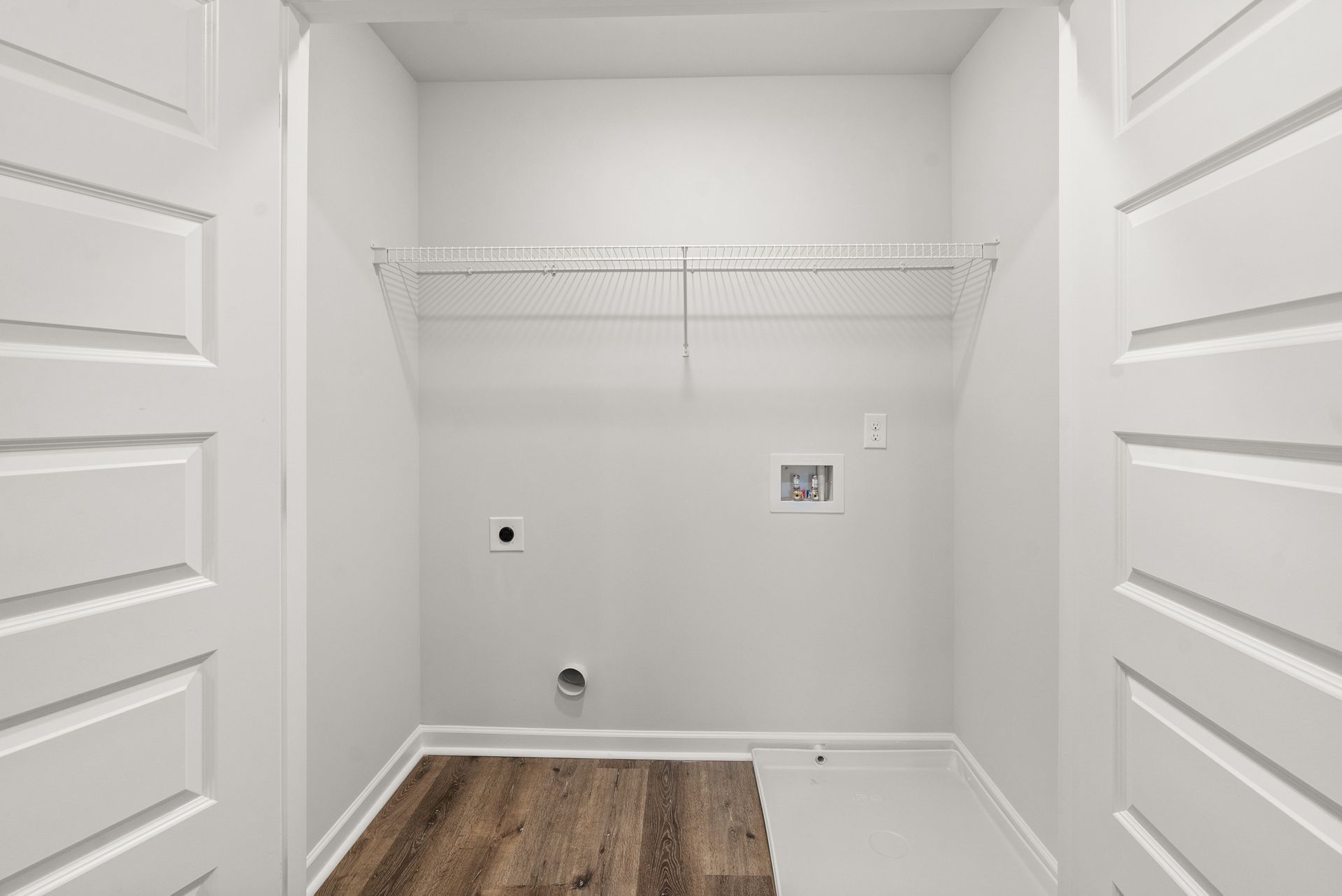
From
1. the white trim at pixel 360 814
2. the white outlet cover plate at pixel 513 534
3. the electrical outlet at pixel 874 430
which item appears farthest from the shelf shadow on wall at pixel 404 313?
the electrical outlet at pixel 874 430

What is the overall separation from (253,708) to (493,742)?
1.46m

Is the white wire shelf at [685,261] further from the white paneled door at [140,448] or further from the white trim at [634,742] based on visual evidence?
the white trim at [634,742]

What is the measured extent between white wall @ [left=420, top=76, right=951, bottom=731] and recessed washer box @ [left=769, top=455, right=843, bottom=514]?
0.05 meters

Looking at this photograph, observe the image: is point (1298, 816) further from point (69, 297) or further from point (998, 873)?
point (69, 297)

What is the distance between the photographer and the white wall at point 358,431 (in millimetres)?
1611

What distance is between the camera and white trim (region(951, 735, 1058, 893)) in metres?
1.55

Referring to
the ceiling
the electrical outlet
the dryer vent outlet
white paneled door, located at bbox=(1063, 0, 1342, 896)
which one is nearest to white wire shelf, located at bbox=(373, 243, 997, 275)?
the electrical outlet

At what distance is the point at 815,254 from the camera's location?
2146 mm

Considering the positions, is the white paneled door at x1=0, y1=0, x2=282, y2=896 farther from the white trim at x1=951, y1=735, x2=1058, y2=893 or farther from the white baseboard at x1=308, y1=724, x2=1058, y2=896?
the white trim at x1=951, y1=735, x2=1058, y2=893

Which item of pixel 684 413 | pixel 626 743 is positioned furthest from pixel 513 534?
pixel 626 743

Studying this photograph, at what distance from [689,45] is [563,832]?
2545 millimetres

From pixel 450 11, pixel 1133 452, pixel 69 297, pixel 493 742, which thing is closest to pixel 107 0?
pixel 69 297

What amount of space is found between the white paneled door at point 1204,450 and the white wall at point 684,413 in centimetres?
117

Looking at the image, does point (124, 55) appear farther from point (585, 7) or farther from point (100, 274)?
point (585, 7)
